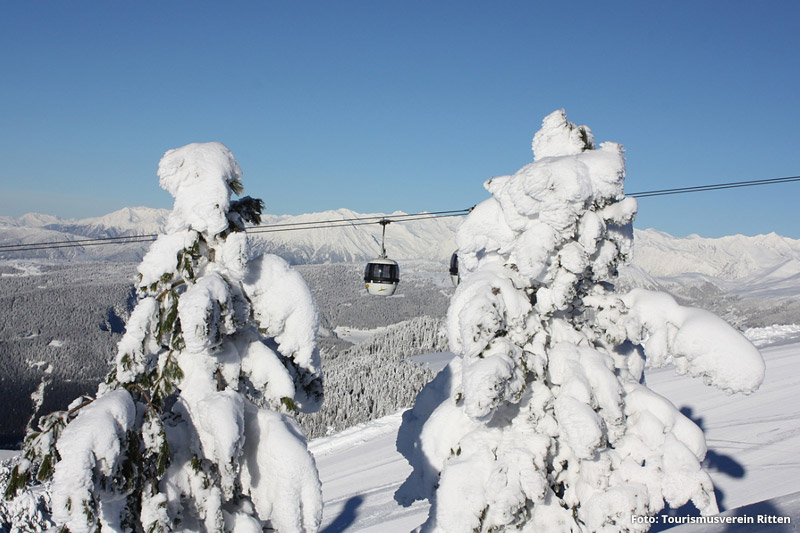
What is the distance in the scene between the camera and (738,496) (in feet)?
34.7

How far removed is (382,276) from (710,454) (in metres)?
8.48

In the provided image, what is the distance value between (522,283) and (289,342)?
2.97 metres

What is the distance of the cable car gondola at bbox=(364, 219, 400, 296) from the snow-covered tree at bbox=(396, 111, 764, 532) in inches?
187

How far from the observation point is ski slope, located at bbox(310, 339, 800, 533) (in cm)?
1127

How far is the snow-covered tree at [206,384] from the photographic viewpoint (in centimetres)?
515

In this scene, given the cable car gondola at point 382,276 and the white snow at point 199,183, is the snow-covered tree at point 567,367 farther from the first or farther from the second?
the cable car gondola at point 382,276

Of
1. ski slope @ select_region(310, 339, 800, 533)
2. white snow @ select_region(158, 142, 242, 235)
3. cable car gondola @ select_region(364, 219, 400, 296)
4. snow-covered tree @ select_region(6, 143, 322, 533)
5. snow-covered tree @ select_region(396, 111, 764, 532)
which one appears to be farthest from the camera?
cable car gondola @ select_region(364, 219, 400, 296)

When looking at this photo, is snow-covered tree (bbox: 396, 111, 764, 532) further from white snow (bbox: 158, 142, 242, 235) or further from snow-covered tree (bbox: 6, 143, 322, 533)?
white snow (bbox: 158, 142, 242, 235)

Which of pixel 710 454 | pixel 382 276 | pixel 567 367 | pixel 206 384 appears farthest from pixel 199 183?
pixel 710 454

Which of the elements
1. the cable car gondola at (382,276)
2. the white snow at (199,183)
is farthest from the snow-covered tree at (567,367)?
the cable car gondola at (382,276)

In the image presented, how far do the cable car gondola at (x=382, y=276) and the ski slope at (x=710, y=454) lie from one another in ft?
15.4

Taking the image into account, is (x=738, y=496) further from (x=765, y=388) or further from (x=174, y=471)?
(x=174, y=471)

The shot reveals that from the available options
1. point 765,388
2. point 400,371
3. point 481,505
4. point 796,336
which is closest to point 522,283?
point 481,505

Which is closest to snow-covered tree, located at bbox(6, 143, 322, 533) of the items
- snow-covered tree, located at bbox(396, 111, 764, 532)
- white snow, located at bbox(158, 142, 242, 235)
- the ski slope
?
white snow, located at bbox(158, 142, 242, 235)
